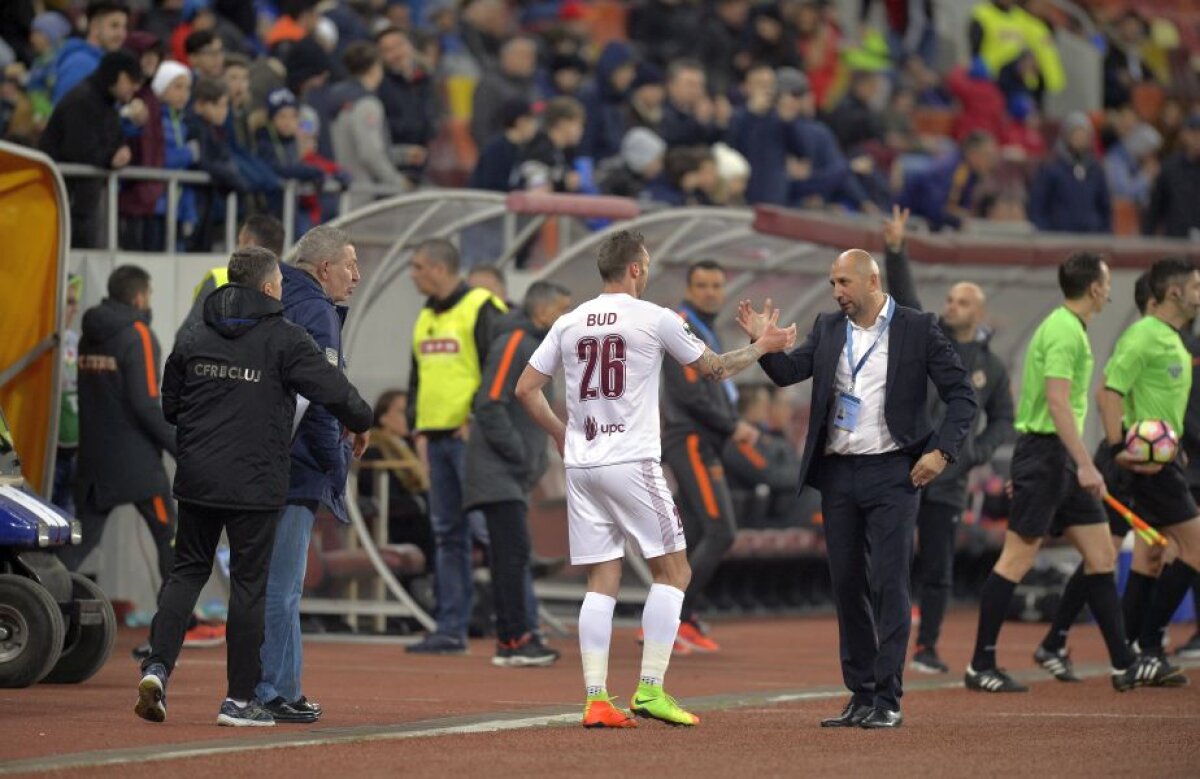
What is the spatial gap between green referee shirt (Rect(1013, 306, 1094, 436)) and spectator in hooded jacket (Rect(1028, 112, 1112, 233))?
12.7 meters

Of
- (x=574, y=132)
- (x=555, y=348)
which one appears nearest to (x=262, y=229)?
(x=555, y=348)

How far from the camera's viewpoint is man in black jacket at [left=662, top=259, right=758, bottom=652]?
49.0 feet

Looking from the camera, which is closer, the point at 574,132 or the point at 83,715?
the point at 83,715

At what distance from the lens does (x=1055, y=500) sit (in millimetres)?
12477

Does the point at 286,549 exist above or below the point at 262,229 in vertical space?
below

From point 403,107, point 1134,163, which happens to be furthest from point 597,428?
point 1134,163

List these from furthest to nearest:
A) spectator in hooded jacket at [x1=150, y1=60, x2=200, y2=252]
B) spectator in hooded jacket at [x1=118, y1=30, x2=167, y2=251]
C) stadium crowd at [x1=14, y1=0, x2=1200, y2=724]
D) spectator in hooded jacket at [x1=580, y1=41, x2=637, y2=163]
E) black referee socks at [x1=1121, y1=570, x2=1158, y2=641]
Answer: spectator in hooded jacket at [x1=580, y1=41, x2=637, y2=163] < spectator in hooded jacket at [x1=150, y1=60, x2=200, y2=252] < spectator in hooded jacket at [x1=118, y1=30, x2=167, y2=251] < stadium crowd at [x1=14, y1=0, x2=1200, y2=724] < black referee socks at [x1=1121, y1=570, x2=1158, y2=641]

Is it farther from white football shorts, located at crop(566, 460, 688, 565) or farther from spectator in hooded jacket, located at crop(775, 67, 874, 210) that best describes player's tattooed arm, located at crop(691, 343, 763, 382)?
spectator in hooded jacket, located at crop(775, 67, 874, 210)

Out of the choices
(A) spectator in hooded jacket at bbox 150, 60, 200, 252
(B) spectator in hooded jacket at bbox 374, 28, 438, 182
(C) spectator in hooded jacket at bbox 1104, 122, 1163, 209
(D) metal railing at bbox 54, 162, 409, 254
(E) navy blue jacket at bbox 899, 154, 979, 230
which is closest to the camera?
(D) metal railing at bbox 54, 162, 409, 254

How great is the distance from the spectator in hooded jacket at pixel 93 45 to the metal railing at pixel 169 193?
2.76ft

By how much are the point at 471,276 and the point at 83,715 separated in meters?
5.16

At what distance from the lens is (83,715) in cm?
1059

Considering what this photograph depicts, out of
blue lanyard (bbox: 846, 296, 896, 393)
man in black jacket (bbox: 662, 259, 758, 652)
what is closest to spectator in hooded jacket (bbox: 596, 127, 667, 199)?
man in black jacket (bbox: 662, 259, 758, 652)

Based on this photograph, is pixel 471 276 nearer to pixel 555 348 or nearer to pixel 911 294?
pixel 911 294
